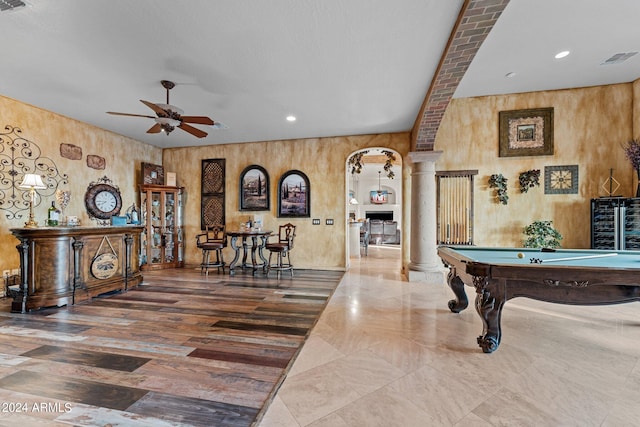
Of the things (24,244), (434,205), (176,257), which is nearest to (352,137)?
(434,205)

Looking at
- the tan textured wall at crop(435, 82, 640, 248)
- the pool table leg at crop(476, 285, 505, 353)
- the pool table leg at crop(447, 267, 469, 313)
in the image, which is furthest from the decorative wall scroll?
the pool table leg at crop(476, 285, 505, 353)

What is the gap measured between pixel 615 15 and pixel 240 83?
4.41m

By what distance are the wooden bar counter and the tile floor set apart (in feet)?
10.8

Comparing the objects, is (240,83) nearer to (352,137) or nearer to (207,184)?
(352,137)

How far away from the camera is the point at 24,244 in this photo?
10.9 feet

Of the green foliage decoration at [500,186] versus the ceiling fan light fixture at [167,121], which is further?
the green foliage decoration at [500,186]

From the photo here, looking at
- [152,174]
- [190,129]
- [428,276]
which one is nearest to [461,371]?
[428,276]

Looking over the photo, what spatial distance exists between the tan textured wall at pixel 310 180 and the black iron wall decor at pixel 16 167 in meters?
2.68

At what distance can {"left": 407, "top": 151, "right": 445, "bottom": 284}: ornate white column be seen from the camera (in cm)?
495

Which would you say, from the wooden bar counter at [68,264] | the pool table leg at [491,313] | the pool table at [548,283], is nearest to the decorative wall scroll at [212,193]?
the wooden bar counter at [68,264]

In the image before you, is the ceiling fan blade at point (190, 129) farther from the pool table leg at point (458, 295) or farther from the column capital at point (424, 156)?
the pool table leg at point (458, 295)

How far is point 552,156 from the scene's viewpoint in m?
5.02

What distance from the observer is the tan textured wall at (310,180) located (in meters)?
6.04

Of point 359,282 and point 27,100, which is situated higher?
point 27,100
